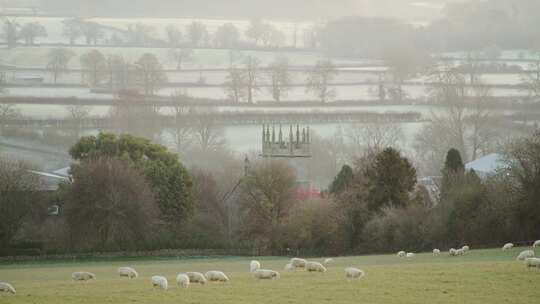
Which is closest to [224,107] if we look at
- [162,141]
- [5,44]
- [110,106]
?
[110,106]

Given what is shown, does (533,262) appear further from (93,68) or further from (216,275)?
(93,68)

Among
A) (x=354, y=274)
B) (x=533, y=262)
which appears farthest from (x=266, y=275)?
(x=533, y=262)

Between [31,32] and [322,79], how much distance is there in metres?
26.7

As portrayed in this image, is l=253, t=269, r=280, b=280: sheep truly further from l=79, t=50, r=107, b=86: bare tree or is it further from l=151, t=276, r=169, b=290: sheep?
l=79, t=50, r=107, b=86: bare tree

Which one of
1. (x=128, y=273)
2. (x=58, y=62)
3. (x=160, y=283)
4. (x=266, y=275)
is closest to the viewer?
(x=160, y=283)

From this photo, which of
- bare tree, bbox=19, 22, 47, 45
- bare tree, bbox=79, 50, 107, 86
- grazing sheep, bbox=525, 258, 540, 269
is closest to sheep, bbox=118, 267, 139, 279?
grazing sheep, bbox=525, 258, 540, 269

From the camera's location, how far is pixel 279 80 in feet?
413

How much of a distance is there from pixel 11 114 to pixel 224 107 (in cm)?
1789

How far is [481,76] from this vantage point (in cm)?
12131

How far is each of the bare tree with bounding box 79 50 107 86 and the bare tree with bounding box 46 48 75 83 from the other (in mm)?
1539

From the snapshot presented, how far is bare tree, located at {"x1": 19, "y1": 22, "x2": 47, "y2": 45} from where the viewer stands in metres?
130

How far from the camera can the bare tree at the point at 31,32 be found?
130475mm

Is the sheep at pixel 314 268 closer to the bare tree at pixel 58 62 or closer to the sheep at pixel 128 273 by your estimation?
the sheep at pixel 128 273

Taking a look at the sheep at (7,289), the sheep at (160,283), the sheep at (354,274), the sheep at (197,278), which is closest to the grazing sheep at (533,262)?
the sheep at (354,274)
